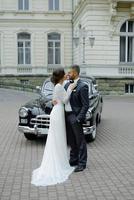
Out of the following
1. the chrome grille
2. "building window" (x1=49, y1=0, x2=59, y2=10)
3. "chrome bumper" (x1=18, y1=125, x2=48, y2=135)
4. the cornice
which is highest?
"building window" (x1=49, y1=0, x2=59, y2=10)

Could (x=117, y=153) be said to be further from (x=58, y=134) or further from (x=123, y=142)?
(x=58, y=134)

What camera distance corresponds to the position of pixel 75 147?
7.38m

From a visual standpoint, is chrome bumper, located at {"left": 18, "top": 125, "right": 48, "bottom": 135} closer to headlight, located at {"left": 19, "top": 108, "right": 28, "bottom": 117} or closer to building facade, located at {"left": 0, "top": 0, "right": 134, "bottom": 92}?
headlight, located at {"left": 19, "top": 108, "right": 28, "bottom": 117}

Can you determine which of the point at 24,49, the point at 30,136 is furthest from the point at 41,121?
the point at 24,49

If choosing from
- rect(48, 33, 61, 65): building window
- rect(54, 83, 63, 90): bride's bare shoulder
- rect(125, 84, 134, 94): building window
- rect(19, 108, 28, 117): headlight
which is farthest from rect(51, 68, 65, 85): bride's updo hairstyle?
rect(48, 33, 61, 65): building window

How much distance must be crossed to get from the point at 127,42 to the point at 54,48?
9.36 metres

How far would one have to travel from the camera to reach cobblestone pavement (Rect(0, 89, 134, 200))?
5859mm

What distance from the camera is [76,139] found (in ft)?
23.6

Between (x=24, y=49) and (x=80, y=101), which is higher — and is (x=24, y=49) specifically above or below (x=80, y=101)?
above

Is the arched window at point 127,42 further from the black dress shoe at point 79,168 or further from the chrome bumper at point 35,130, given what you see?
the black dress shoe at point 79,168

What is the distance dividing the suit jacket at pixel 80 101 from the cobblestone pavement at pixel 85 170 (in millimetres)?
1096

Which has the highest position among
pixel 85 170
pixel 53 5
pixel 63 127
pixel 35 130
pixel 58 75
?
pixel 53 5

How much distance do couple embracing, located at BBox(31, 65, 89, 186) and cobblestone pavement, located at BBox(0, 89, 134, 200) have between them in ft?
0.78

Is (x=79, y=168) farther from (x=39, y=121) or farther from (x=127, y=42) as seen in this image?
(x=127, y=42)
